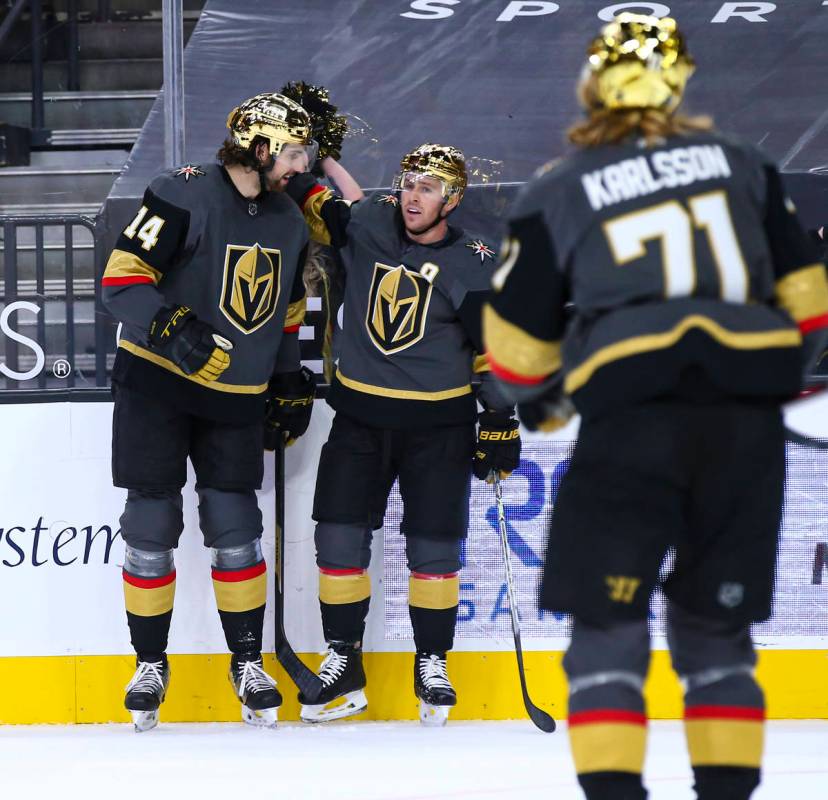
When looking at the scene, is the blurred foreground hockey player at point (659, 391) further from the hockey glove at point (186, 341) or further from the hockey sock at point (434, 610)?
the hockey sock at point (434, 610)

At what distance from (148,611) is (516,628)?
853 millimetres

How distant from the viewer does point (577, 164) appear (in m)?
1.58

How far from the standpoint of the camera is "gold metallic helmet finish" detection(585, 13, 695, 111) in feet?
5.31

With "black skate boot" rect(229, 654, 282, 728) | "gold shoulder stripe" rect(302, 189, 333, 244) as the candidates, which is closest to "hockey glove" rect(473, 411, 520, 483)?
"gold shoulder stripe" rect(302, 189, 333, 244)

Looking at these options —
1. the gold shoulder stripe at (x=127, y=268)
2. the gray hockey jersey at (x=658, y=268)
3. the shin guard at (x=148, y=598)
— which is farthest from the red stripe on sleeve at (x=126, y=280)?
the gray hockey jersey at (x=658, y=268)

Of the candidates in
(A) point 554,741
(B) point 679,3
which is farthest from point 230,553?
(B) point 679,3

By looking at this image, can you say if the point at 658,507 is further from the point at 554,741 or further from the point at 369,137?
the point at 369,137

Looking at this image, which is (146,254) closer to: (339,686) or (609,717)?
(339,686)

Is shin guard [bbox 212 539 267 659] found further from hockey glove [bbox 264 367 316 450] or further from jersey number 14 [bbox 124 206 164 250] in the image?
jersey number 14 [bbox 124 206 164 250]

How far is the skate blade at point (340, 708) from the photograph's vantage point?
2.92 metres

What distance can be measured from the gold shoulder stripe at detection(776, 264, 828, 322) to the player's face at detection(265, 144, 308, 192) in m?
1.43

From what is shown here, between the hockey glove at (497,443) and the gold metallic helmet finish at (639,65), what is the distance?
4.32 ft

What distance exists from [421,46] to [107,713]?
275 cm

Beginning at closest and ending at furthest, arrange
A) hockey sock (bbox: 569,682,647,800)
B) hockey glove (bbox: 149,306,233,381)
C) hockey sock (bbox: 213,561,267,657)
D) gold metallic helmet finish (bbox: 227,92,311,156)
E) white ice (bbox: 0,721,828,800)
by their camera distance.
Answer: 1. hockey sock (bbox: 569,682,647,800)
2. white ice (bbox: 0,721,828,800)
3. hockey glove (bbox: 149,306,233,381)
4. gold metallic helmet finish (bbox: 227,92,311,156)
5. hockey sock (bbox: 213,561,267,657)
